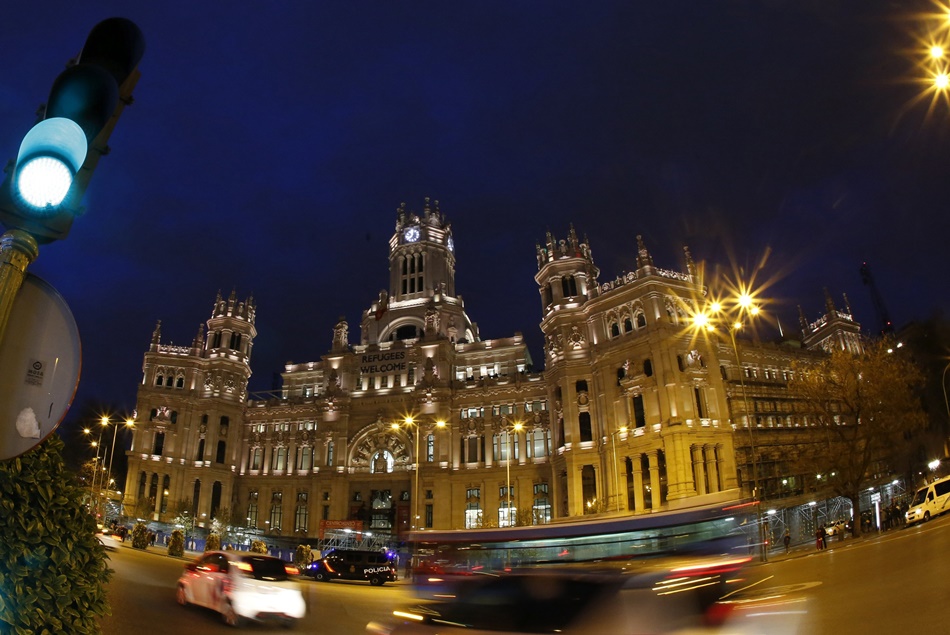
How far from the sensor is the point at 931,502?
3177 centimetres

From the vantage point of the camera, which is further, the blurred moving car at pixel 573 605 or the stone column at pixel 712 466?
the stone column at pixel 712 466

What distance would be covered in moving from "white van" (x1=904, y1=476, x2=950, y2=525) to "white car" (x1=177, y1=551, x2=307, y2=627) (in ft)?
113

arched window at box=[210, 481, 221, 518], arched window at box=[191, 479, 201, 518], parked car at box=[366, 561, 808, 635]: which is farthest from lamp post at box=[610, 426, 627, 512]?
arched window at box=[191, 479, 201, 518]

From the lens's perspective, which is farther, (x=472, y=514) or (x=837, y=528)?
(x=472, y=514)

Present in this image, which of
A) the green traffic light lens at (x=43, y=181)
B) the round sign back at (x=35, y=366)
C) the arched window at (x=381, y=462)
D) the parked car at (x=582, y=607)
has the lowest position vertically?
the parked car at (x=582, y=607)

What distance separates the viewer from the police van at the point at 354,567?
3133 centimetres

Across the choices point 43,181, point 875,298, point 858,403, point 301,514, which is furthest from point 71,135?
point 875,298

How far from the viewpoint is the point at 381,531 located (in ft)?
220

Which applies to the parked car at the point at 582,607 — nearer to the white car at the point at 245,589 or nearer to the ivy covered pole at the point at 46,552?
the ivy covered pole at the point at 46,552

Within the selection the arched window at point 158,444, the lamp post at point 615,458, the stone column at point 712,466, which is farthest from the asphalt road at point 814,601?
the arched window at point 158,444

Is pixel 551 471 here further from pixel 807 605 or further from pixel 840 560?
pixel 807 605

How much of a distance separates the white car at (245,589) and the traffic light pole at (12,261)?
12.0m

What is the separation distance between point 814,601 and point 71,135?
1722 cm

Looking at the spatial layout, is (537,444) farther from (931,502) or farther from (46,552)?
(46,552)
